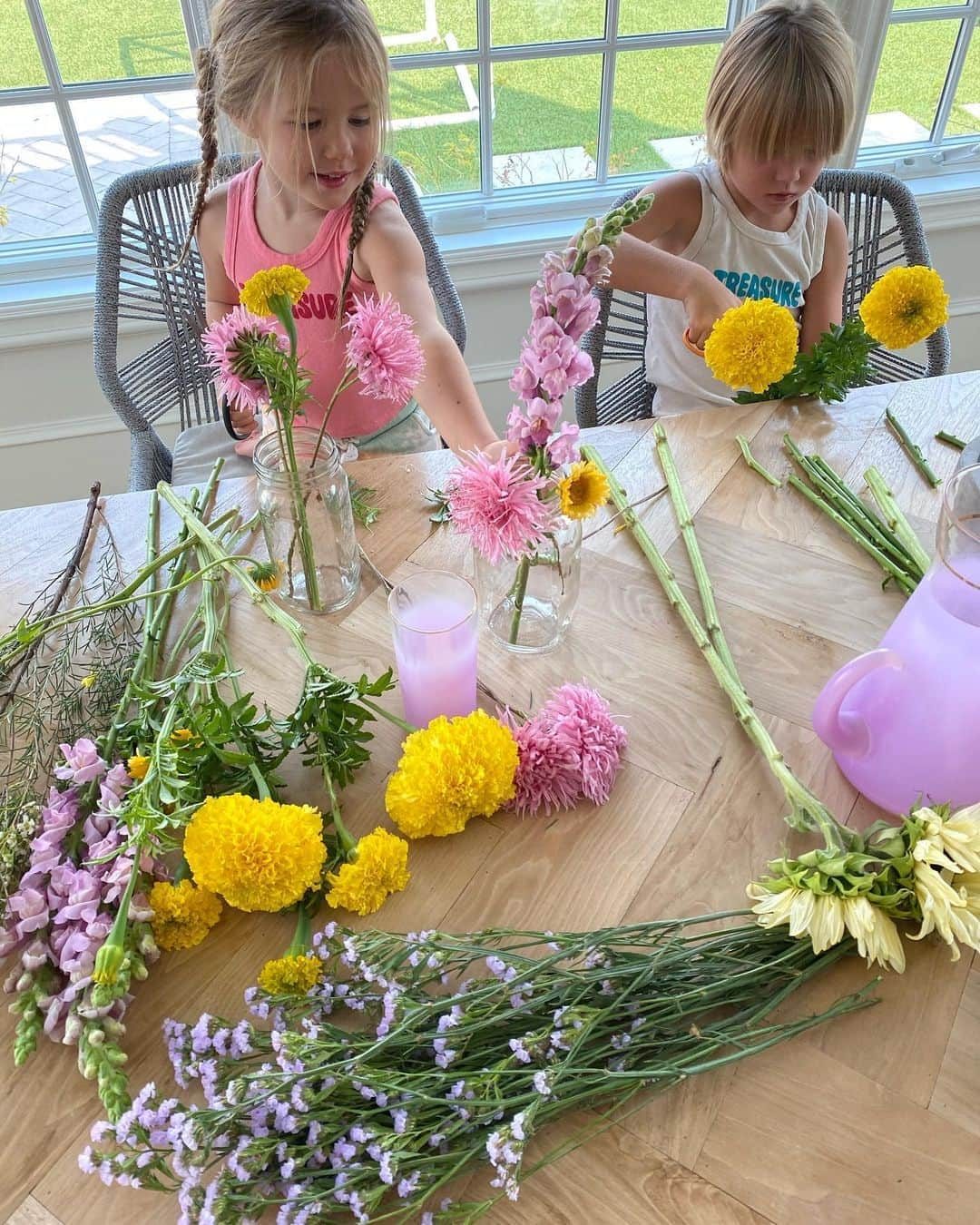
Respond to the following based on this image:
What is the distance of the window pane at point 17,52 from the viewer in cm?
167

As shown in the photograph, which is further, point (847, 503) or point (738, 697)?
point (847, 503)

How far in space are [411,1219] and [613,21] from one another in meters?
2.12

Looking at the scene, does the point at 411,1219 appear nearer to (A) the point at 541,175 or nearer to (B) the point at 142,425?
(B) the point at 142,425

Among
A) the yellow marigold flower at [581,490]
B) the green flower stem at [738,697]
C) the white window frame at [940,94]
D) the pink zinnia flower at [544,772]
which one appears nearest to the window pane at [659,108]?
the white window frame at [940,94]

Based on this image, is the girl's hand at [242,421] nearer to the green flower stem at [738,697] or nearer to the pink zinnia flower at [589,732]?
the green flower stem at [738,697]

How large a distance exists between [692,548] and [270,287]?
485mm

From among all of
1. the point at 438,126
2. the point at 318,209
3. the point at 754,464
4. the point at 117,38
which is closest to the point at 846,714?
the point at 754,464

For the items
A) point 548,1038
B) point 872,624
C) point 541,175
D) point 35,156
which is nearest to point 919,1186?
point 548,1038

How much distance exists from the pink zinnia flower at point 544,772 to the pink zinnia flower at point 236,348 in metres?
0.36

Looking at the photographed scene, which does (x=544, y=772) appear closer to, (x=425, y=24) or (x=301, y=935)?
(x=301, y=935)

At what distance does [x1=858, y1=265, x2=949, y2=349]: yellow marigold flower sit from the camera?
0.96 meters

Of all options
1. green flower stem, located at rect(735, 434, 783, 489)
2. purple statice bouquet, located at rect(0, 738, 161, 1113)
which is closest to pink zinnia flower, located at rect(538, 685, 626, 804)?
purple statice bouquet, located at rect(0, 738, 161, 1113)

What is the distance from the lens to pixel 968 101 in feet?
7.08

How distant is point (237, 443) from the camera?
128 cm
